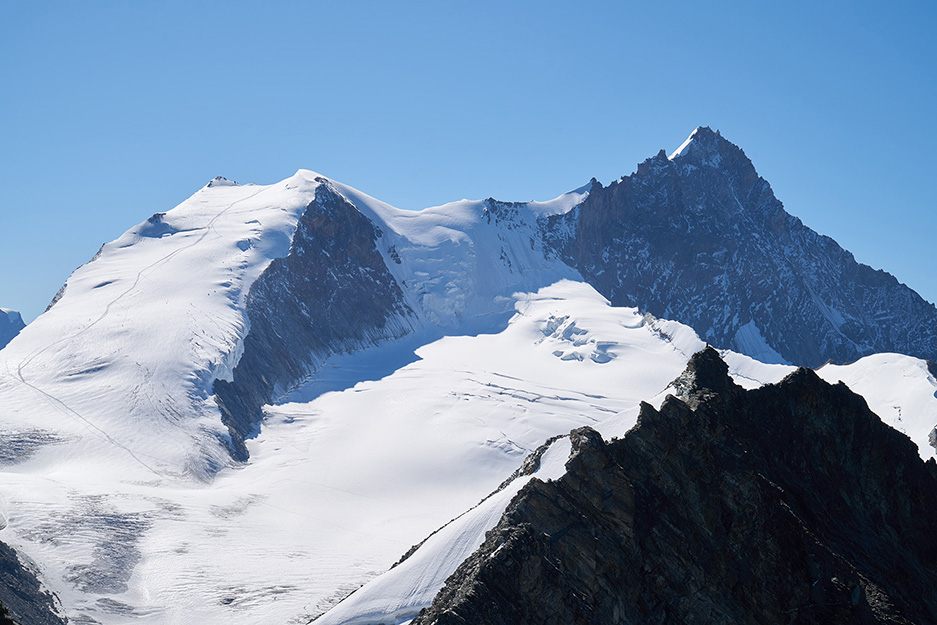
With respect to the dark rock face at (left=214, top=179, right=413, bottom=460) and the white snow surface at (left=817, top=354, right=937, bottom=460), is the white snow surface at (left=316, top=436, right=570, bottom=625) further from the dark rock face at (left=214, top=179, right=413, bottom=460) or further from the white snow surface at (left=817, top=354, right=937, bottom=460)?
the white snow surface at (left=817, top=354, right=937, bottom=460)

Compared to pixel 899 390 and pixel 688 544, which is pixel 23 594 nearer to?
pixel 688 544

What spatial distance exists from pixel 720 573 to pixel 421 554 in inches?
439

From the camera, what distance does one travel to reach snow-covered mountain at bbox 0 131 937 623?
181 feet

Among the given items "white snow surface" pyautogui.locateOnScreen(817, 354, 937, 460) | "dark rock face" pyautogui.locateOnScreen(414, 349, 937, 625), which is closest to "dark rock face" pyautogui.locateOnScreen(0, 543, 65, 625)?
"dark rock face" pyautogui.locateOnScreen(414, 349, 937, 625)

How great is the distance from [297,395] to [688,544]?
315 feet

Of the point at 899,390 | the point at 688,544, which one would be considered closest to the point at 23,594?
the point at 688,544

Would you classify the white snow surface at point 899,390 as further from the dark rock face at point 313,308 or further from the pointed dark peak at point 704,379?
the dark rock face at point 313,308

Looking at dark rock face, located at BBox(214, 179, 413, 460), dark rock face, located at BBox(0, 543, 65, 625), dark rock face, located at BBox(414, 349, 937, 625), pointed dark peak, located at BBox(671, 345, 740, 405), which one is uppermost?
dark rock face, located at BBox(214, 179, 413, 460)

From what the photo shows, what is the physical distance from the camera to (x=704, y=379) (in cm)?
3397

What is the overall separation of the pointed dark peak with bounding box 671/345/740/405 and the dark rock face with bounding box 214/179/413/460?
65.5 metres

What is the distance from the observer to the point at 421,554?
32125mm

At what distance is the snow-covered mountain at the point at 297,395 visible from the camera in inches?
2176

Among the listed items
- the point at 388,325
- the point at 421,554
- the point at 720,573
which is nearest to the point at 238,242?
the point at 388,325

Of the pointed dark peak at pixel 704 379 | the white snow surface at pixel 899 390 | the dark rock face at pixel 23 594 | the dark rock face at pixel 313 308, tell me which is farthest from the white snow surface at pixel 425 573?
the white snow surface at pixel 899 390
